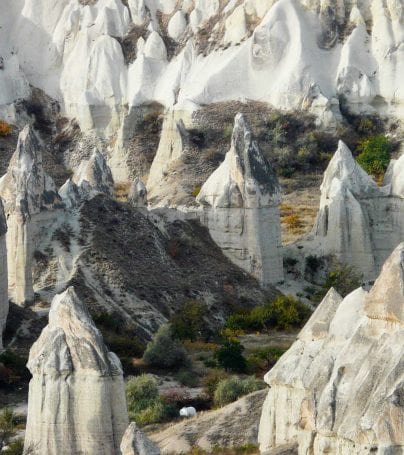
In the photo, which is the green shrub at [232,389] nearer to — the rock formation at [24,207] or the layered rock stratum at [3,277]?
the layered rock stratum at [3,277]

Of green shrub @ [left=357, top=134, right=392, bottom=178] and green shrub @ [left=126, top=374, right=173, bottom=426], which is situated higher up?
green shrub @ [left=357, top=134, right=392, bottom=178]

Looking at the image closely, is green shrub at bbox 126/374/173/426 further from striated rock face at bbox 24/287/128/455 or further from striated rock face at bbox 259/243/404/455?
striated rock face at bbox 259/243/404/455

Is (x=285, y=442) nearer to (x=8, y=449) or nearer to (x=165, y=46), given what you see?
(x=8, y=449)

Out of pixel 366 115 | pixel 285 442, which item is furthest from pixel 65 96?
pixel 285 442

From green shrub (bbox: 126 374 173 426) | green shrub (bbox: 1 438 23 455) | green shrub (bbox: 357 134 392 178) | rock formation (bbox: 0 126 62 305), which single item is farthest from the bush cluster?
green shrub (bbox: 357 134 392 178)

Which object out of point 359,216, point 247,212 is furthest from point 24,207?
point 359,216
